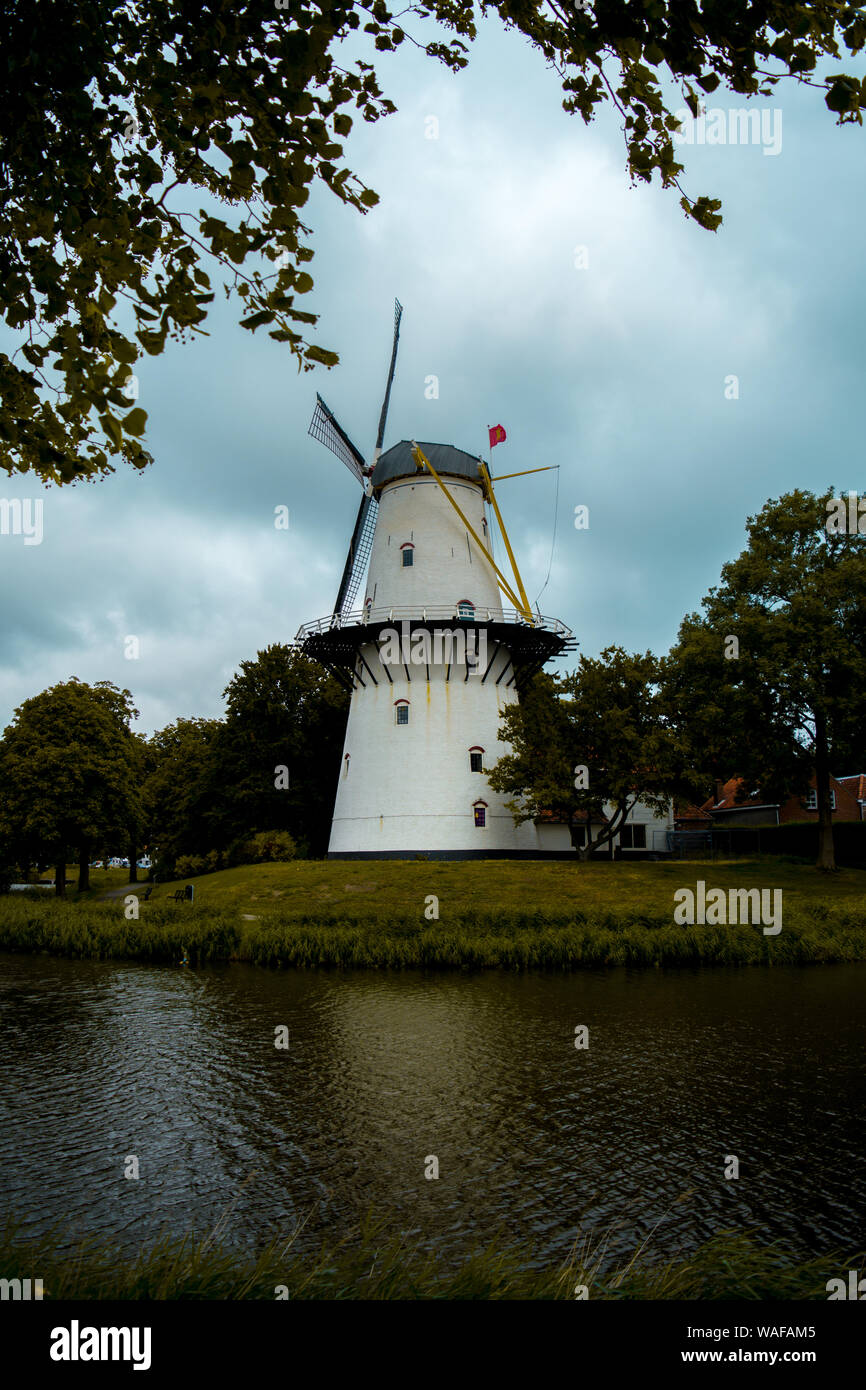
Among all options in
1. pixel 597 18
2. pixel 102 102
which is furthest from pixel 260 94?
pixel 597 18

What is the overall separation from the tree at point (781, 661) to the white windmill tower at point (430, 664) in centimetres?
708

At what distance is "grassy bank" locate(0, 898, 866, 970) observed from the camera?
76.1 feet

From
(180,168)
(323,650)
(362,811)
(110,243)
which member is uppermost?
(323,650)

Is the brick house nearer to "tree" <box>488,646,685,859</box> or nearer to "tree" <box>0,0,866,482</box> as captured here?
"tree" <box>488,646,685,859</box>

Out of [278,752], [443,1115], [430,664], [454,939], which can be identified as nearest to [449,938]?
[454,939]

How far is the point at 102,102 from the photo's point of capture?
216 inches

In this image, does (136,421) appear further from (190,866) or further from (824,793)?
(190,866)

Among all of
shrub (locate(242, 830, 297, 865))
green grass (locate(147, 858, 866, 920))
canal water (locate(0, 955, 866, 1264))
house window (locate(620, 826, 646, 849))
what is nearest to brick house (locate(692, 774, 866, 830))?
house window (locate(620, 826, 646, 849))

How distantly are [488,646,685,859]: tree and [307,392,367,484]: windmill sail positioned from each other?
16194 mm

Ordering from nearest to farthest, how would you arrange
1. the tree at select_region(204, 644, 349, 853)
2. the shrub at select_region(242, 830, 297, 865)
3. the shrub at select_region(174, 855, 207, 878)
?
the shrub at select_region(242, 830, 297, 865)
the shrub at select_region(174, 855, 207, 878)
the tree at select_region(204, 644, 349, 853)

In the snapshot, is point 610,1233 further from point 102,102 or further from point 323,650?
point 323,650
